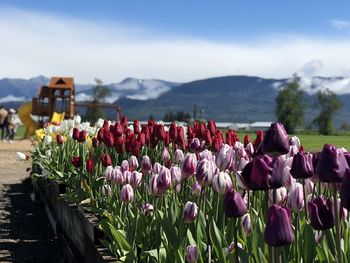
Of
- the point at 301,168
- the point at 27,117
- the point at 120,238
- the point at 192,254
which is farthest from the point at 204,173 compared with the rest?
the point at 27,117

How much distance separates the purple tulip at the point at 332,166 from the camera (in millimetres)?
2289

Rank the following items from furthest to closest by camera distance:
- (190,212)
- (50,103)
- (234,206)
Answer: (50,103) < (190,212) < (234,206)

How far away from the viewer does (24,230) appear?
7754 mm

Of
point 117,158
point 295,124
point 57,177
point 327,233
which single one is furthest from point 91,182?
point 295,124

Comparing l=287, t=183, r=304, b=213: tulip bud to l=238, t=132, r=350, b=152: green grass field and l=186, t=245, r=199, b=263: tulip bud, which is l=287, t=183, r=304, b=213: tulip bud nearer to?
l=186, t=245, r=199, b=263: tulip bud

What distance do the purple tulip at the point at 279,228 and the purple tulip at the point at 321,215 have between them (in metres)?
0.32

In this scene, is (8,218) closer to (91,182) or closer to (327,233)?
(91,182)

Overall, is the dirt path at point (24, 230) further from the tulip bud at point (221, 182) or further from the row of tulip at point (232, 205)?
the tulip bud at point (221, 182)

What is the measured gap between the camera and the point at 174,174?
364 centimetres

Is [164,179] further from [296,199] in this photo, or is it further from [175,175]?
[296,199]

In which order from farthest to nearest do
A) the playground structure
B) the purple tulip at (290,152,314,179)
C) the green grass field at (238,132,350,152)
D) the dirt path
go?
the playground structure < the green grass field at (238,132,350,152) < the dirt path < the purple tulip at (290,152,314,179)

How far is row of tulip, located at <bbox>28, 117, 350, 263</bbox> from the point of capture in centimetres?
230

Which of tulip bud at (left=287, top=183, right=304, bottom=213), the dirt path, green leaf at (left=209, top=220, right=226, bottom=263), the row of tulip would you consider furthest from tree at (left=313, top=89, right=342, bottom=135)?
tulip bud at (left=287, top=183, right=304, bottom=213)

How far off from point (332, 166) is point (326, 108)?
4706 inches
